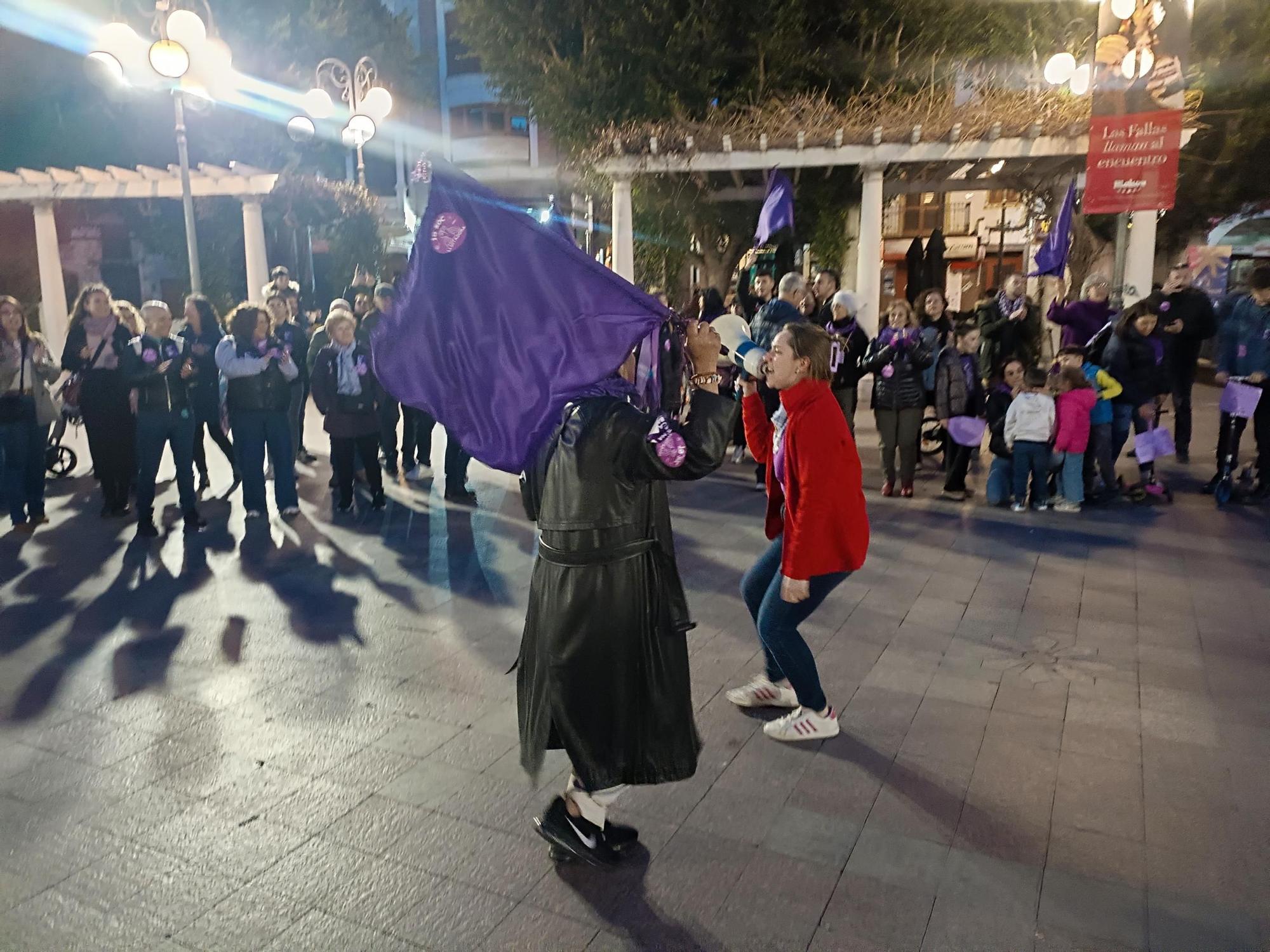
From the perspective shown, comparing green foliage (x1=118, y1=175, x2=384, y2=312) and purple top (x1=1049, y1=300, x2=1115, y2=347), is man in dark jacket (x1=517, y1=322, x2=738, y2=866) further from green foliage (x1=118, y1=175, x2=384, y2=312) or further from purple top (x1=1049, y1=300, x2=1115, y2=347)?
green foliage (x1=118, y1=175, x2=384, y2=312)

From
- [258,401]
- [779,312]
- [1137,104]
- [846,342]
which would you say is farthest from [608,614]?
[1137,104]

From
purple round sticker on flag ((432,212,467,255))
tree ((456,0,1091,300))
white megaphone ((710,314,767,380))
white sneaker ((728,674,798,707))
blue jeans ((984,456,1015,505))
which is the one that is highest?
tree ((456,0,1091,300))

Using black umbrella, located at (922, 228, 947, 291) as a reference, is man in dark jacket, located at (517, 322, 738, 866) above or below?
below

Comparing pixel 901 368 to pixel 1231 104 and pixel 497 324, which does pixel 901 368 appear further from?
pixel 1231 104

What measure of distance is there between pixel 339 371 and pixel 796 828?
6.33 meters

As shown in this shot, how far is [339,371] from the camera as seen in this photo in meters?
8.43

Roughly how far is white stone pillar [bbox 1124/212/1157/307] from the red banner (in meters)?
0.73

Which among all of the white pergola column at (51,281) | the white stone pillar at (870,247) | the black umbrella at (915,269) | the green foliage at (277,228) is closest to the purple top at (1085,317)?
the white stone pillar at (870,247)

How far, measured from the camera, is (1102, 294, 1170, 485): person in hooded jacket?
880 cm

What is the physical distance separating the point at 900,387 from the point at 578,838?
6.43 meters

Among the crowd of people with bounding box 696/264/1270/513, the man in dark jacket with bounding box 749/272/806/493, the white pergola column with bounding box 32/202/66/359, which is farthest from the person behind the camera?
the white pergola column with bounding box 32/202/66/359

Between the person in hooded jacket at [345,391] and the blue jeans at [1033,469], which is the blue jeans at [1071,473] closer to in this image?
the blue jeans at [1033,469]

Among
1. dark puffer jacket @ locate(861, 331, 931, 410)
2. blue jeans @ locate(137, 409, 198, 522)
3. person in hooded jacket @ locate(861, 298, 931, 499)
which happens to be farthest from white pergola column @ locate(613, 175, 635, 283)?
blue jeans @ locate(137, 409, 198, 522)

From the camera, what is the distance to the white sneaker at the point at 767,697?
451 centimetres
